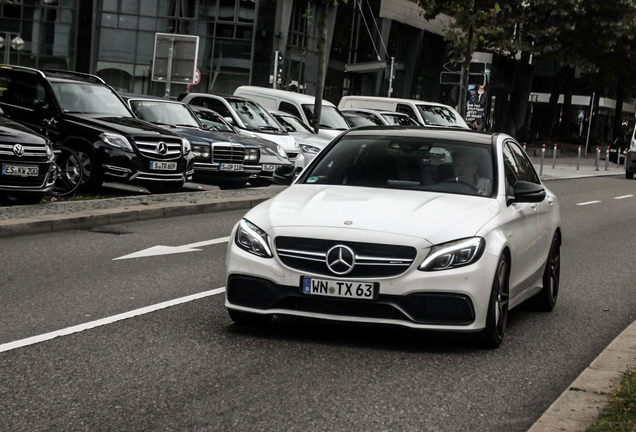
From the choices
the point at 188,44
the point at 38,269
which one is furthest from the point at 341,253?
the point at 188,44

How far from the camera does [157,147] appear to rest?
16.4m

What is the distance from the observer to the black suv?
52.6 feet

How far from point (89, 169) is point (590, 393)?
1186cm

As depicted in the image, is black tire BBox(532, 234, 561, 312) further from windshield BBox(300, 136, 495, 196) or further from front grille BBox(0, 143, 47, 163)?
front grille BBox(0, 143, 47, 163)

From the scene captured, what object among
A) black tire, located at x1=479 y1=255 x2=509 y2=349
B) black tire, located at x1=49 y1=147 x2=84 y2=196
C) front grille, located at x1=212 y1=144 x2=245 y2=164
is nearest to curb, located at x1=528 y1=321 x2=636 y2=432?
black tire, located at x1=479 y1=255 x2=509 y2=349

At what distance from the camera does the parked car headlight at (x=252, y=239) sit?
6426mm

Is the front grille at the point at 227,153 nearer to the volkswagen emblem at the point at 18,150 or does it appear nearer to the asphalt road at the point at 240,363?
the volkswagen emblem at the point at 18,150

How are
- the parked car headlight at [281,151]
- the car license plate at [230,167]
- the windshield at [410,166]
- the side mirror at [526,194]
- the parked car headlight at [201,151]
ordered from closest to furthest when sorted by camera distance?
the side mirror at [526,194]
the windshield at [410,166]
the parked car headlight at [201,151]
the car license plate at [230,167]
the parked car headlight at [281,151]

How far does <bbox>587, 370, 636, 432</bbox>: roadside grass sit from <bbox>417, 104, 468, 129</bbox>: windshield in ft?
82.7

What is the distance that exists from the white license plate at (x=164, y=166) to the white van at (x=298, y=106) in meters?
8.96

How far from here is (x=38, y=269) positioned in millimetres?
9438

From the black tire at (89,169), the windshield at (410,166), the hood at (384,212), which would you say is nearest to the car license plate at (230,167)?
the black tire at (89,169)

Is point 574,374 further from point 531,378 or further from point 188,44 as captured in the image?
point 188,44

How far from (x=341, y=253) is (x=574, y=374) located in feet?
5.08
